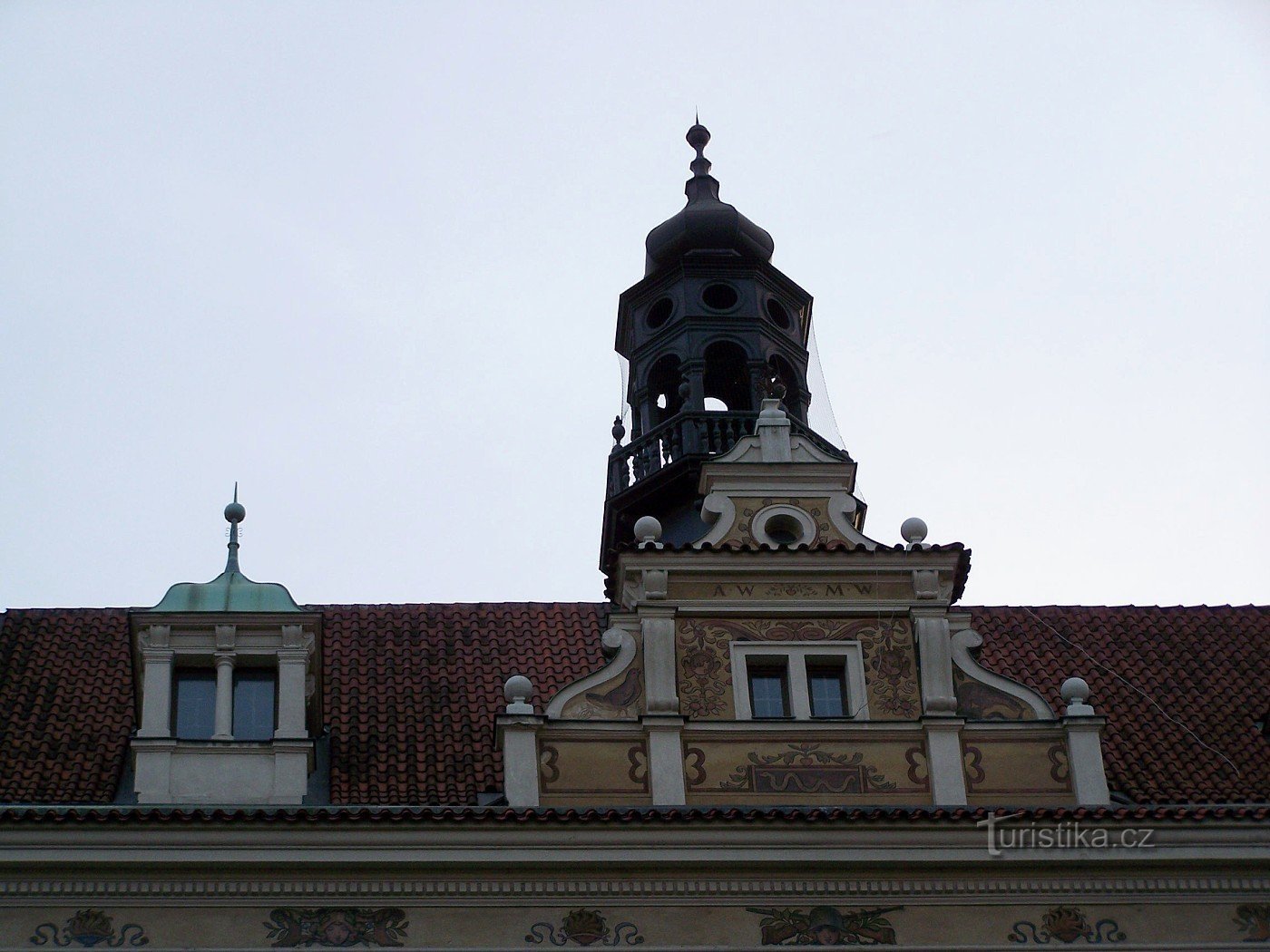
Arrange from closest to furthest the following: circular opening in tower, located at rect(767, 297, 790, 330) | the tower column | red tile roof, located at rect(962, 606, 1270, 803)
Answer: the tower column → red tile roof, located at rect(962, 606, 1270, 803) → circular opening in tower, located at rect(767, 297, 790, 330)

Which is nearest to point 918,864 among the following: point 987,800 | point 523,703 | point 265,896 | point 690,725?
point 987,800

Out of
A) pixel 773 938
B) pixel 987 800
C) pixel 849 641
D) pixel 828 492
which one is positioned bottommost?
pixel 773 938

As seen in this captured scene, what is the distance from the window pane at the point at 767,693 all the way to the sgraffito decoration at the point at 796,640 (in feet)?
0.96

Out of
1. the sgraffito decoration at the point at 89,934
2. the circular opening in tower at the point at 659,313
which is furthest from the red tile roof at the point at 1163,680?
the sgraffito decoration at the point at 89,934

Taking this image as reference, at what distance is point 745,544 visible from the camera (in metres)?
20.8

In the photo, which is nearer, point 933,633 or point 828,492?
point 933,633

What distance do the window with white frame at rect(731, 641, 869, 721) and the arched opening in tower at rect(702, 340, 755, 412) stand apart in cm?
745

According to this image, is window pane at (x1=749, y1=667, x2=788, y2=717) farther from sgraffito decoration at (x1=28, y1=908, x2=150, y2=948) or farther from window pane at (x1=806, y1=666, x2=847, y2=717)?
sgraffito decoration at (x1=28, y1=908, x2=150, y2=948)

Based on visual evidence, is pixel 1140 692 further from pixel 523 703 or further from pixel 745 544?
pixel 523 703

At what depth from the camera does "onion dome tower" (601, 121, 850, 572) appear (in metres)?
26.5

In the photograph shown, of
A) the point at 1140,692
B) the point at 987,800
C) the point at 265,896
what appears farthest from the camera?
the point at 1140,692

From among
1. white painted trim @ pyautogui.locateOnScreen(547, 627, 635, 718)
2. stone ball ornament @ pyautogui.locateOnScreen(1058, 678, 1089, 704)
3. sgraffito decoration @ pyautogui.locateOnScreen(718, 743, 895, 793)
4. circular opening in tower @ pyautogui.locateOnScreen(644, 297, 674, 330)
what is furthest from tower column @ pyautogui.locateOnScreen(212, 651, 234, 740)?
circular opening in tower @ pyautogui.locateOnScreen(644, 297, 674, 330)

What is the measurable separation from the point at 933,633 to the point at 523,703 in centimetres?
374

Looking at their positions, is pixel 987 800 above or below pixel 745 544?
below
